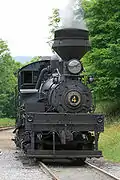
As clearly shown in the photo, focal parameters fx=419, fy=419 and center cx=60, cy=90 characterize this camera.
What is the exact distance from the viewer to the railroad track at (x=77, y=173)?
967cm

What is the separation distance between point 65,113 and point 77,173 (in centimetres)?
190

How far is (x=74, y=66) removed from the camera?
12.0 meters

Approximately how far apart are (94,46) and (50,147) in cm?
1251

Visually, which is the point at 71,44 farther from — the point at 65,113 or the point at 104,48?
the point at 104,48

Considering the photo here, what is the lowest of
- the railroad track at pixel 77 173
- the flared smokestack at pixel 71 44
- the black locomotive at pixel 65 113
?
the railroad track at pixel 77 173

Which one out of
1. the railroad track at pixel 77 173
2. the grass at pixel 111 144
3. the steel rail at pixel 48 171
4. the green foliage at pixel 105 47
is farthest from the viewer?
the green foliage at pixel 105 47

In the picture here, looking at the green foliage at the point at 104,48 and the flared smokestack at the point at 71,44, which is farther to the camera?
the green foliage at the point at 104,48

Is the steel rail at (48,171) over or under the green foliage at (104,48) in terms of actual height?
under

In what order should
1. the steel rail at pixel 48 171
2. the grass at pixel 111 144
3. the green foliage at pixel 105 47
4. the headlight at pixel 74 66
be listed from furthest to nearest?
1. the green foliage at pixel 105 47
2. the grass at pixel 111 144
3. the headlight at pixel 74 66
4. the steel rail at pixel 48 171

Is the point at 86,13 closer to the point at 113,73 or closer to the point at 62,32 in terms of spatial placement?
the point at 113,73

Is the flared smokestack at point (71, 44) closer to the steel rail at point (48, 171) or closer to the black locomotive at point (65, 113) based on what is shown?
the black locomotive at point (65, 113)

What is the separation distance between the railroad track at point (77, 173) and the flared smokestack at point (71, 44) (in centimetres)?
315

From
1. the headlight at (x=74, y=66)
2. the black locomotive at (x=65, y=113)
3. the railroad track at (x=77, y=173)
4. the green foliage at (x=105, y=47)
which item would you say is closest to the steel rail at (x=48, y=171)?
the railroad track at (x=77, y=173)

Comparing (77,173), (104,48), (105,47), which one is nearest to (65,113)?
(77,173)
